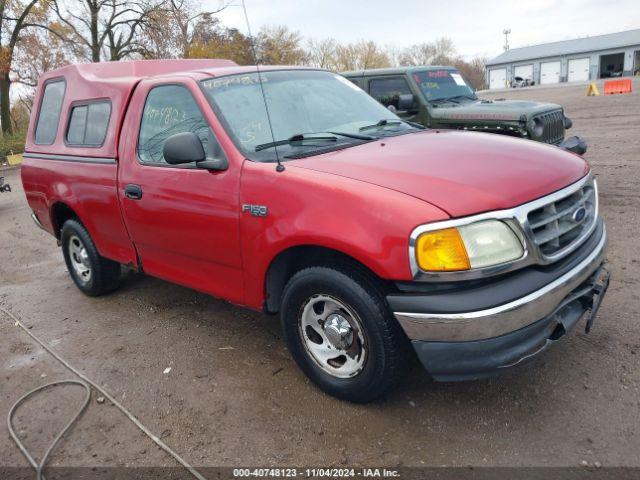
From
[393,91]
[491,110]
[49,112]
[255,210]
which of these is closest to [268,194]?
[255,210]

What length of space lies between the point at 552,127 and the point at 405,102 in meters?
2.08

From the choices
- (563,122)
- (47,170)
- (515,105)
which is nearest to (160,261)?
(47,170)

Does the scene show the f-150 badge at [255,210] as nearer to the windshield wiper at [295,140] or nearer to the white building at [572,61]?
the windshield wiper at [295,140]

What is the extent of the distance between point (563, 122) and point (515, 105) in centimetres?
95

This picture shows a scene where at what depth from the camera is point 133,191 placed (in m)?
3.96

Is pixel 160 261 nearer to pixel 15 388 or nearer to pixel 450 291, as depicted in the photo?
pixel 15 388

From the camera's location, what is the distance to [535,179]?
110 inches

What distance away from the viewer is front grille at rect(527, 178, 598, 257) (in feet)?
8.75

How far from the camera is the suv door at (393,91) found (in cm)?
807

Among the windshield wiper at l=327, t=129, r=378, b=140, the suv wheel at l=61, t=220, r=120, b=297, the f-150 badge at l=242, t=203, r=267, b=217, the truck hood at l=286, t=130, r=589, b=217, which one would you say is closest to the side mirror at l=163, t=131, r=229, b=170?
the f-150 badge at l=242, t=203, r=267, b=217

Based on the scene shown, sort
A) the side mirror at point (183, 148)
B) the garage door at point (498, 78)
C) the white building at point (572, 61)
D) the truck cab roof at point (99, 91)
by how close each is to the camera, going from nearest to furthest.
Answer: the side mirror at point (183, 148), the truck cab roof at point (99, 91), the white building at point (572, 61), the garage door at point (498, 78)

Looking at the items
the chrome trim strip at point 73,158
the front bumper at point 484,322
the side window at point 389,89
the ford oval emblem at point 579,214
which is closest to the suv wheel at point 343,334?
the front bumper at point 484,322

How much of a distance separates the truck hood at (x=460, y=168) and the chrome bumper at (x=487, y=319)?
1.51 ft

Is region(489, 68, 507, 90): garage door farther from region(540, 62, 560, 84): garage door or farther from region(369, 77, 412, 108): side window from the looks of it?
region(369, 77, 412, 108): side window
